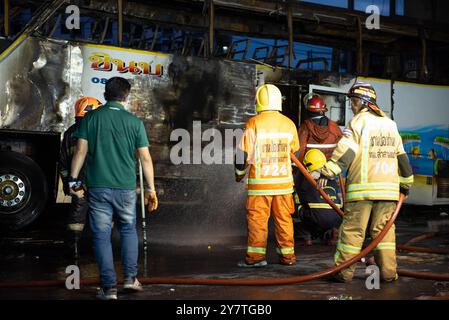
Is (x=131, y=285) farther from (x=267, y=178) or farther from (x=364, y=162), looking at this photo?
(x=364, y=162)

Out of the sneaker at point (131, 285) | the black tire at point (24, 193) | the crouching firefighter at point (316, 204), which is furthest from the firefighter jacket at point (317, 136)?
the sneaker at point (131, 285)

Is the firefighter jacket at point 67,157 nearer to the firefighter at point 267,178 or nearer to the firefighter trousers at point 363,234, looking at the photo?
the firefighter at point 267,178

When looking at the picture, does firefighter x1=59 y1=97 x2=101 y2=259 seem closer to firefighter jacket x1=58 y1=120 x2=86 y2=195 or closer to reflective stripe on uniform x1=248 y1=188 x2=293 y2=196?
firefighter jacket x1=58 y1=120 x2=86 y2=195

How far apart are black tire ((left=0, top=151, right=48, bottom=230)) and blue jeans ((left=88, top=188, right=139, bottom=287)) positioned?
4.10 meters

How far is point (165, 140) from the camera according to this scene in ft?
33.0

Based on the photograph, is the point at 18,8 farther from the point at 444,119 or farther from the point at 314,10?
the point at 444,119

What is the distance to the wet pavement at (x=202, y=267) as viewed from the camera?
523cm

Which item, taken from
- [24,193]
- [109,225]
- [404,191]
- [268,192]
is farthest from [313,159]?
[24,193]

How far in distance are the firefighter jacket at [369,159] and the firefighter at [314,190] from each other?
7.53 ft

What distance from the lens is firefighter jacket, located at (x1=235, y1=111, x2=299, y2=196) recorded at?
21.7ft

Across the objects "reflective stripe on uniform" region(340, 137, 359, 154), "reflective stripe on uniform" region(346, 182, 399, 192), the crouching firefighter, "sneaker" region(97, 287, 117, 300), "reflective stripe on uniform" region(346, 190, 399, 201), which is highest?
"reflective stripe on uniform" region(340, 137, 359, 154)

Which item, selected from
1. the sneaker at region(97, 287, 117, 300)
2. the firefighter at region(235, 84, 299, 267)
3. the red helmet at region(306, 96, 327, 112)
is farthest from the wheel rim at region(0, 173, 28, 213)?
the sneaker at region(97, 287, 117, 300)

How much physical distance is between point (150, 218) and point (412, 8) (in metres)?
6.69

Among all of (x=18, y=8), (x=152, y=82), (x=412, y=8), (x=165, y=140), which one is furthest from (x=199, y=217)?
(x=412, y=8)
